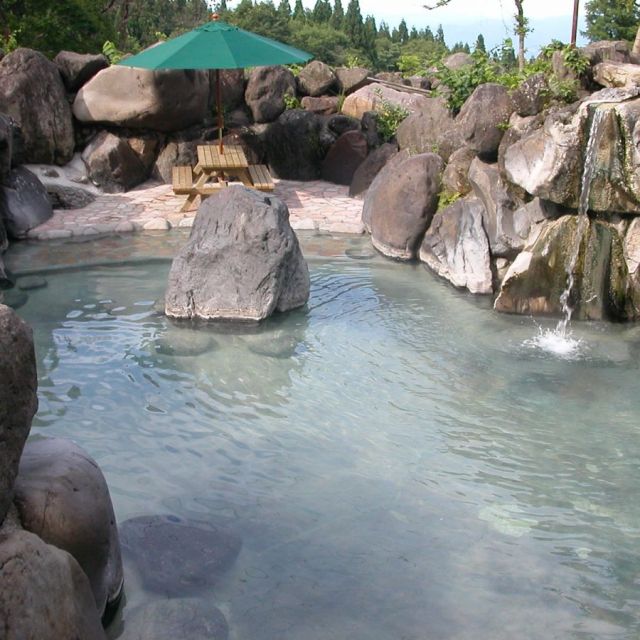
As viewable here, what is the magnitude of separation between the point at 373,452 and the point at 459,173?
516 cm

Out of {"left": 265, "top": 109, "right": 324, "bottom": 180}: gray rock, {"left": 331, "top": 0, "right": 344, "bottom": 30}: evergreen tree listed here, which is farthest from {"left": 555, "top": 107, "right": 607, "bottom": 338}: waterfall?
{"left": 331, "top": 0, "right": 344, "bottom": 30}: evergreen tree

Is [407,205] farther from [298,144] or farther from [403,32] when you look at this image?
[403,32]

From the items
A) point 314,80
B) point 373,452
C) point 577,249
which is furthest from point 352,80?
point 373,452

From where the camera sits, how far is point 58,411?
21.5ft

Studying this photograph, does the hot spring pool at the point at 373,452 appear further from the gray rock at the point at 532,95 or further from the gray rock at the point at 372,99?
the gray rock at the point at 372,99

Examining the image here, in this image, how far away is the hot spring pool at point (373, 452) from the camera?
4516mm

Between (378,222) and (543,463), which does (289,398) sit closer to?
(543,463)

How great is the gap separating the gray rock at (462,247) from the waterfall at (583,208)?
976 millimetres

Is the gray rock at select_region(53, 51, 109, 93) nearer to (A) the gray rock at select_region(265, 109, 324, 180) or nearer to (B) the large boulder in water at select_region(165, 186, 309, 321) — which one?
(A) the gray rock at select_region(265, 109, 324, 180)

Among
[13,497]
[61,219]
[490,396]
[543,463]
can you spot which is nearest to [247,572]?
[13,497]

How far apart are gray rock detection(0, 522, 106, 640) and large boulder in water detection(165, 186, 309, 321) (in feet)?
16.0

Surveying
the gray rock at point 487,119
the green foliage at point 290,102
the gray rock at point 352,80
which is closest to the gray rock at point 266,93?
the green foliage at point 290,102

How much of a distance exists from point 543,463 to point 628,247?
11.4 ft

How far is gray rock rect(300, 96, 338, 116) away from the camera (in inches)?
606
